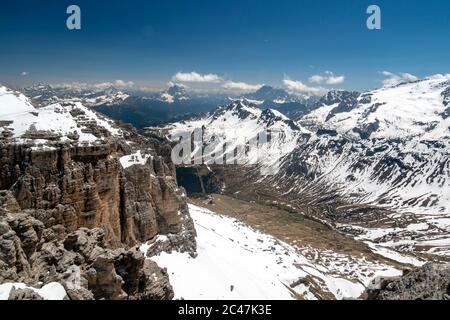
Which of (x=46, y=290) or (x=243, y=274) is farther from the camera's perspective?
(x=243, y=274)

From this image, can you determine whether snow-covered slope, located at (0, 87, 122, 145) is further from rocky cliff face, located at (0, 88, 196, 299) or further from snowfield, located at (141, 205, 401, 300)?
snowfield, located at (141, 205, 401, 300)

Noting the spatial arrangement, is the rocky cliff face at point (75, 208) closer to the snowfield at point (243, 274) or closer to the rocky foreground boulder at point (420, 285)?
the snowfield at point (243, 274)

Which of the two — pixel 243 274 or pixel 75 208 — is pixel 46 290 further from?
pixel 243 274

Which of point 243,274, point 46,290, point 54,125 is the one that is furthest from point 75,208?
point 243,274

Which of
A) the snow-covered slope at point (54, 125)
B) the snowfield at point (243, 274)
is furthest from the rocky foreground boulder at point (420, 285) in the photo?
the snow-covered slope at point (54, 125)

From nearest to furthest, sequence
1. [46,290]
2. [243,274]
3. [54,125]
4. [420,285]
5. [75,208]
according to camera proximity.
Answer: [420,285] → [46,290] → [75,208] → [54,125] → [243,274]
